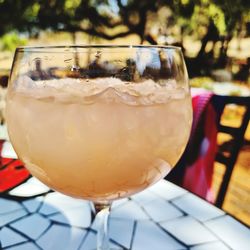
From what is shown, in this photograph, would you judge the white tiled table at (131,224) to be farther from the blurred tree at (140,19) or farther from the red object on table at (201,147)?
the blurred tree at (140,19)

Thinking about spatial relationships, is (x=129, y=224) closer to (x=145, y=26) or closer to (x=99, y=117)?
(x=99, y=117)

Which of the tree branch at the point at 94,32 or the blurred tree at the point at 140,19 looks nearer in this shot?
the blurred tree at the point at 140,19

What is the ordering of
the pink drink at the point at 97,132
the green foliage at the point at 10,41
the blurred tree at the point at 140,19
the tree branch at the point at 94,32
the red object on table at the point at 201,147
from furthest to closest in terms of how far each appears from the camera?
the green foliage at the point at 10,41
the tree branch at the point at 94,32
the blurred tree at the point at 140,19
the red object on table at the point at 201,147
the pink drink at the point at 97,132

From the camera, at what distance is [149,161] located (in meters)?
0.40

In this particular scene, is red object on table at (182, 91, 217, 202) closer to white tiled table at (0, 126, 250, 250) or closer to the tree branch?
white tiled table at (0, 126, 250, 250)

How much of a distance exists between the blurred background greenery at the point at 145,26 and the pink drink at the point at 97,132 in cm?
483

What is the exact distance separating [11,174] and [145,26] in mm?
4935

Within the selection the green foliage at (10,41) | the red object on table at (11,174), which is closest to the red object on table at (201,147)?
the red object on table at (11,174)

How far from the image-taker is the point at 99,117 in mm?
383

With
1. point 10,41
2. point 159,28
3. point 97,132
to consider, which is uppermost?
point 97,132

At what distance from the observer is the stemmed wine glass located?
385 mm

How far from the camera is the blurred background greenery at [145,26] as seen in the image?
5.14 meters

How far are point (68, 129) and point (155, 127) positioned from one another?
0.26 ft

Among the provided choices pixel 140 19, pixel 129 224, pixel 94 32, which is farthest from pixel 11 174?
pixel 94 32
